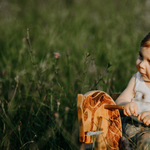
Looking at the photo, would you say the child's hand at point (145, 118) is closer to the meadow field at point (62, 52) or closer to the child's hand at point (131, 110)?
the child's hand at point (131, 110)

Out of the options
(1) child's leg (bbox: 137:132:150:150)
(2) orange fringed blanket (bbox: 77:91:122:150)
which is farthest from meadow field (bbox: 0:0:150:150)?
(1) child's leg (bbox: 137:132:150:150)

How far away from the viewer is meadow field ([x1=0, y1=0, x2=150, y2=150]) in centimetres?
181

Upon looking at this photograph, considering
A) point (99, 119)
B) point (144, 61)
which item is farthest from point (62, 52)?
point (99, 119)

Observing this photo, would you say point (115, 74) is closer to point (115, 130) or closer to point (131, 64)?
point (131, 64)

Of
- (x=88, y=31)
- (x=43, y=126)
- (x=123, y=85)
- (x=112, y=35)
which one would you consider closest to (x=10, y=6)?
(x=88, y=31)

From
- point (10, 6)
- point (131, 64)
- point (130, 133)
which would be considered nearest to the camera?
point (130, 133)

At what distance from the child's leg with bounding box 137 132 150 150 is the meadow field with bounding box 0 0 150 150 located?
0.49 metres

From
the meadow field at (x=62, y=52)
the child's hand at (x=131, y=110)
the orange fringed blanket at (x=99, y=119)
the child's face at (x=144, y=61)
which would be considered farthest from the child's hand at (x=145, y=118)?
the meadow field at (x=62, y=52)

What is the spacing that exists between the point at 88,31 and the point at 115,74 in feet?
4.18

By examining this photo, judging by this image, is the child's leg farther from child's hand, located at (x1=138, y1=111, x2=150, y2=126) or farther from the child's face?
the child's face

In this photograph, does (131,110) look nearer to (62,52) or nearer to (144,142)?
(144,142)

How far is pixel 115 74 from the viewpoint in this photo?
256 cm

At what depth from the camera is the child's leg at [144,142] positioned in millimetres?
1092

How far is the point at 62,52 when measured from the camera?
2.92 m
